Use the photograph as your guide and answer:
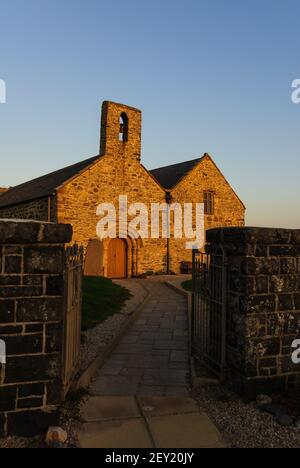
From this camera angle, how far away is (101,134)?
1866cm

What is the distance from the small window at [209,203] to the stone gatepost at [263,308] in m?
17.2

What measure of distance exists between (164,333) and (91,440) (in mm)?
4571

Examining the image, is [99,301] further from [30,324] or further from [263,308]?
[30,324]

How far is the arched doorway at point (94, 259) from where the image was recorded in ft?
57.2

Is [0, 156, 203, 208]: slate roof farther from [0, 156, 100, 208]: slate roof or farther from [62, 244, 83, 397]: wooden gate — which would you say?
[62, 244, 83, 397]: wooden gate

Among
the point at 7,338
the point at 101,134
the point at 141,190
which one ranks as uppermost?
the point at 101,134

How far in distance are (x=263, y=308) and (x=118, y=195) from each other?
14360mm

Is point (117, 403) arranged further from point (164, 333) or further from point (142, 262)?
point (142, 262)

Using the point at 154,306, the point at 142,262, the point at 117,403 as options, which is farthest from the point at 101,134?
the point at 117,403

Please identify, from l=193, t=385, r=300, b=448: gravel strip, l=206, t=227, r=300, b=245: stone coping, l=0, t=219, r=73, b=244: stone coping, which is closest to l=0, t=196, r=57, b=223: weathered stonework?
l=206, t=227, r=300, b=245: stone coping

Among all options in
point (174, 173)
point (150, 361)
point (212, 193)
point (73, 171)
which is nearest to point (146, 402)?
point (150, 361)

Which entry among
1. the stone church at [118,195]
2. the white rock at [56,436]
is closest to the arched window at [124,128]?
the stone church at [118,195]

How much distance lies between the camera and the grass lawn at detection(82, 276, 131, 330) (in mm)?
9102

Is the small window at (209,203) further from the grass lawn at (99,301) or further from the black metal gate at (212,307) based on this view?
the black metal gate at (212,307)
